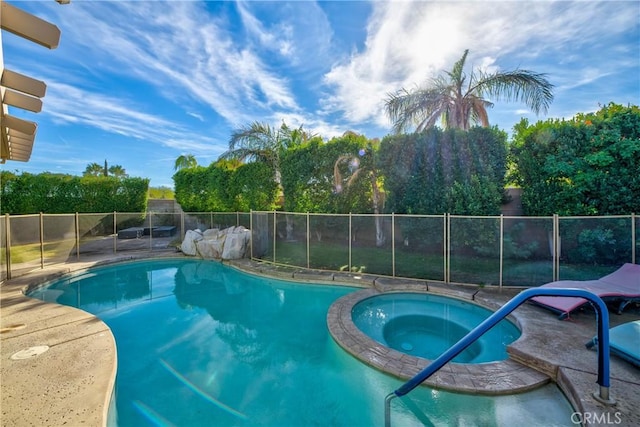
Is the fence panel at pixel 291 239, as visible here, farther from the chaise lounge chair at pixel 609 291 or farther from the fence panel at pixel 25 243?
the fence panel at pixel 25 243

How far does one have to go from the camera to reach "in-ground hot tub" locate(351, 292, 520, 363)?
12.8 feet

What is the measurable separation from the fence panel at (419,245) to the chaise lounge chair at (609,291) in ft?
9.05

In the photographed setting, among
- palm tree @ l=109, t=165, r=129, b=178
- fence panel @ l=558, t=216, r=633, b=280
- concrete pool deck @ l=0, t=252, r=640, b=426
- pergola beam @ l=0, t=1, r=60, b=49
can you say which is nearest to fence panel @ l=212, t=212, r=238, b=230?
concrete pool deck @ l=0, t=252, r=640, b=426

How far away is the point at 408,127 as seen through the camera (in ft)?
29.9

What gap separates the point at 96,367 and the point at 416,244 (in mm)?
7585

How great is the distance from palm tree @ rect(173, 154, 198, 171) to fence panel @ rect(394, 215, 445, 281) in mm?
17819

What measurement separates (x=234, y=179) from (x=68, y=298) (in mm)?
7122

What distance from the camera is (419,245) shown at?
7.87 meters

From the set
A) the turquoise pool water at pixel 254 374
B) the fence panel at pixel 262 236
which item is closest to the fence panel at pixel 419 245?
the turquoise pool water at pixel 254 374

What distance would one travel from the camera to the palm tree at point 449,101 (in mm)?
8531

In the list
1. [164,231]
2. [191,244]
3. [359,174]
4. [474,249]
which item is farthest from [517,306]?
[164,231]

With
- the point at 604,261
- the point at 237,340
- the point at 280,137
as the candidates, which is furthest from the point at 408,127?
the point at 237,340

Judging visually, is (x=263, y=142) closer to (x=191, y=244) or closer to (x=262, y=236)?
(x=262, y=236)

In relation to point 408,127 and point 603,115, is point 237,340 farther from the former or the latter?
point 603,115
